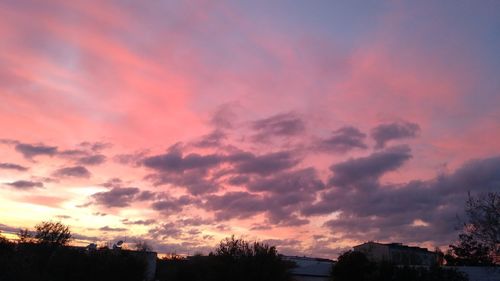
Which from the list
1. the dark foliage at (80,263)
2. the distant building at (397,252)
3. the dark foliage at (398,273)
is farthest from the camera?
the distant building at (397,252)

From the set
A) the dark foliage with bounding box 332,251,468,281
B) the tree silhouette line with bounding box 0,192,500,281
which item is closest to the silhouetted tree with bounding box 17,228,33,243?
the tree silhouette line with bounding box 0,192,500,281

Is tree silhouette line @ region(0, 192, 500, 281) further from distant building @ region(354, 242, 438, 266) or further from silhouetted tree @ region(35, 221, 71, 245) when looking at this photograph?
distant building @ region(354, 242, 438, 266)

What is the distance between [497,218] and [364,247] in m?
66.9

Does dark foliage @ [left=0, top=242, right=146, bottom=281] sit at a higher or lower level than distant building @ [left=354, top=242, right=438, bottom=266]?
lower

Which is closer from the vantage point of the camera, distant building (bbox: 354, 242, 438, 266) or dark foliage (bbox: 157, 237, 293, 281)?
dark foliage (bbox: 157, 237, 293, 281)

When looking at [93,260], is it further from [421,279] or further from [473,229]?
[473,229]

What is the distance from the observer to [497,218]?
25719 millimetres

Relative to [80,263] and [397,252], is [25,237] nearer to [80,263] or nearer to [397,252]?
[80,263]

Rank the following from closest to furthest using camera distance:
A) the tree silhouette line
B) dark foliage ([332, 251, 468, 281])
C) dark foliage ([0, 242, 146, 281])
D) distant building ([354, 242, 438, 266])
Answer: the tree silhouette line, dark foliage ([332, 251, 468, 281]), dark foliage ([0, 242, 146, 281]), distant building ([354, 242, 438, 266])

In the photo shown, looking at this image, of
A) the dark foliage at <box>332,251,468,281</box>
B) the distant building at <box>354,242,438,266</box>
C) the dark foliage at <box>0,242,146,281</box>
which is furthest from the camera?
the distant building at <box>354,242,438,266</box>

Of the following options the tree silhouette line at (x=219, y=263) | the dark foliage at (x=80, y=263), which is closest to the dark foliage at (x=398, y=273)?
the tree silhouette line at (x=219, y=263)

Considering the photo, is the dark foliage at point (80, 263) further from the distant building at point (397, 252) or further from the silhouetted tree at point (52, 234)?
the distant building at point (397, 252)

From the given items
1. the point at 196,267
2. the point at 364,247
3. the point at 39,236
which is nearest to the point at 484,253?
the point at 39,236

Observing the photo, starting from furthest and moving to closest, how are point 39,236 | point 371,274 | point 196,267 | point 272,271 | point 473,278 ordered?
point 196,267
point 39,236
point 473,278
point 371,274
point 272,271
